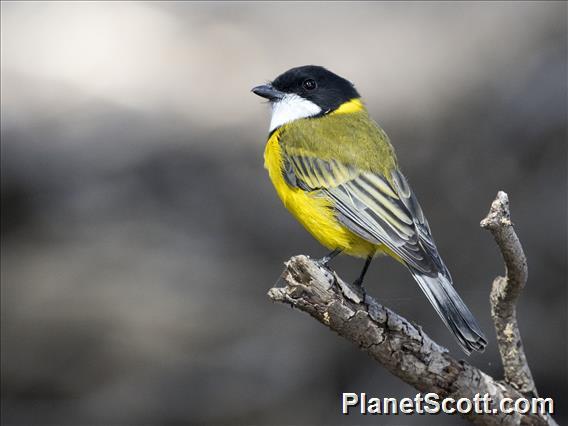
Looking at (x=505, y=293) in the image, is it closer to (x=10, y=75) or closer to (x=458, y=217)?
(x=458, y=217)

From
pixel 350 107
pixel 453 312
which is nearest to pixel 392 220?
pixel 453 312

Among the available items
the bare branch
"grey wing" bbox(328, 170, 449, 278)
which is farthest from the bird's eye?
the bare branch

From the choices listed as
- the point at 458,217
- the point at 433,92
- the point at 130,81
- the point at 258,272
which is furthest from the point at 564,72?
the point at 130,81

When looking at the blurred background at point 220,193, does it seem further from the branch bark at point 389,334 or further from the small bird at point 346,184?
the branch bark at point 389,334

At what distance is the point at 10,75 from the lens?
8.25 m

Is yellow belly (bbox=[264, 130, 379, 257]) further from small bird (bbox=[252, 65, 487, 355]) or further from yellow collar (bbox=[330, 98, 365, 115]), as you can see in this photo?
yellow collar (bbox=[330, 98, 365, 115])

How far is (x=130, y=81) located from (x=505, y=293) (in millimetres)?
5140

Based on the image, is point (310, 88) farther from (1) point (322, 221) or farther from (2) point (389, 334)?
(2) point (389, 334)

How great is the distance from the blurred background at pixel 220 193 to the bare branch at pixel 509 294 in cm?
200

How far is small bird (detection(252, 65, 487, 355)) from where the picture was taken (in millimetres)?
3979

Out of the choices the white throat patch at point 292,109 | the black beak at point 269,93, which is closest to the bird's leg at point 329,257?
the white throat patch at point 292,109

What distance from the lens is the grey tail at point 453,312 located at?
378 centimetres

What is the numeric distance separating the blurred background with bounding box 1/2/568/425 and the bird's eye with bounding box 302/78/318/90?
1831 millimetres

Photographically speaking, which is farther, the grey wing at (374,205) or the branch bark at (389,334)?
the grey wing at (374,205)
